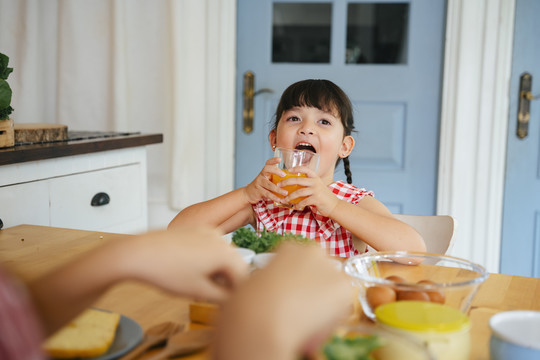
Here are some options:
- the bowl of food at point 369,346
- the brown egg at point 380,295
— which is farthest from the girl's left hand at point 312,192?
the bowl of food at point 369,346

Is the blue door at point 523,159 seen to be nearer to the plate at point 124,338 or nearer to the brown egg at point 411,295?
the brown egg at point 411,295

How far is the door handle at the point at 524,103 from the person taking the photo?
2568mm

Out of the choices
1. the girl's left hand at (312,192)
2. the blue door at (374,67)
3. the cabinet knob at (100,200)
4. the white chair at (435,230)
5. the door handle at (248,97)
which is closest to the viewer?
the girl's left hand at (312,192)

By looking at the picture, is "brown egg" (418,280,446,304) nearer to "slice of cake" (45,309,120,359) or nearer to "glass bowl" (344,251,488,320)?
"glass bowl" (344,251,488,320)

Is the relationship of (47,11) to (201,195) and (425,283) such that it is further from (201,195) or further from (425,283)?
(425,283)

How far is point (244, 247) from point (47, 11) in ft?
7.98

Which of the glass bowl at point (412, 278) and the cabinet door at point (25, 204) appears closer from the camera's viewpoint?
the glass bowl at point (412, 278)

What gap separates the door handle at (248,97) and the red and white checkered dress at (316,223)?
1318 millimetres

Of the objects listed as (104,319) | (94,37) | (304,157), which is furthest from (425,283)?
(94,37)

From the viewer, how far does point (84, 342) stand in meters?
0.63

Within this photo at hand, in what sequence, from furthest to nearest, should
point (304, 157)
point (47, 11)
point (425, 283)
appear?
point (47, 11) < point (304, 157) < point (425, 283)

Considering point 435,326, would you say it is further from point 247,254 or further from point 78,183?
point 78,183

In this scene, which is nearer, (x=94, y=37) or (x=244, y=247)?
(x=244, y=247)

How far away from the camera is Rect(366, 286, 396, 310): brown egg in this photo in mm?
719
